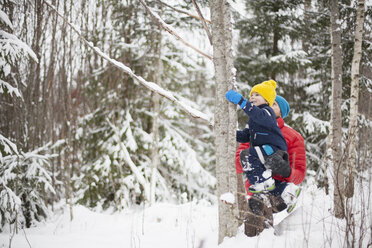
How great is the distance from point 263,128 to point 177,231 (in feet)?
6.05

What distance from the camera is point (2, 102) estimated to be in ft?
14.0

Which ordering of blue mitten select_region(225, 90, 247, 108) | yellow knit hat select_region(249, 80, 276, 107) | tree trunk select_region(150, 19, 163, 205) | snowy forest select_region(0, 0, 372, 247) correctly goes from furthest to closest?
tree trunk select_region(150, 19, 163, 205) < snowy forest select_region(0, 0, 372, 247) < yellow knit hat select_region(249, 80, 276, 107) < blue mitten select_region(225, 90, 247, 108)

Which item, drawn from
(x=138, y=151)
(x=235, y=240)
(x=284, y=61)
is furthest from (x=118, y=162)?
(x=284, y=61)

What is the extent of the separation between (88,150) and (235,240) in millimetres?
5237

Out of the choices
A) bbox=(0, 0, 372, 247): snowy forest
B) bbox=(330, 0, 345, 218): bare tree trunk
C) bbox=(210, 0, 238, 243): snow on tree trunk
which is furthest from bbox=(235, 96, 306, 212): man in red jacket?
bbox=(0, 0, 372, 247): snowy forest

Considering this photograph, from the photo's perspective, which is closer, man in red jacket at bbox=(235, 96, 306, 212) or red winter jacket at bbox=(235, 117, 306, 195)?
man in red jacket at bbox=(235, 96, 306, 212)

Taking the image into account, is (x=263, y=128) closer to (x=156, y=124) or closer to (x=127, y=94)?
(x=156, y=124)

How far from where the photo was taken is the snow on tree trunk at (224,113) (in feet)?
6.88

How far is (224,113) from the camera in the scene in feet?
7.00

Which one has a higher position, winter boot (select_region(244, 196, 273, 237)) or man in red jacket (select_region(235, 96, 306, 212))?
man in red jacket (select_region(235, 96, 306, 212))

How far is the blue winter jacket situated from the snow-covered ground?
0.58m

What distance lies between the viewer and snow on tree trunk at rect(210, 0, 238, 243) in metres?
2.10

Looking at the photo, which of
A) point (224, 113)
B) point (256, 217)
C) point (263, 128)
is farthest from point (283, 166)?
point (224, 113)

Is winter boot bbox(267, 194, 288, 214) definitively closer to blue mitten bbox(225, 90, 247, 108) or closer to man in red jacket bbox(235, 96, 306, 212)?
man in red jacket bbox(235, 96, 306, 212)
